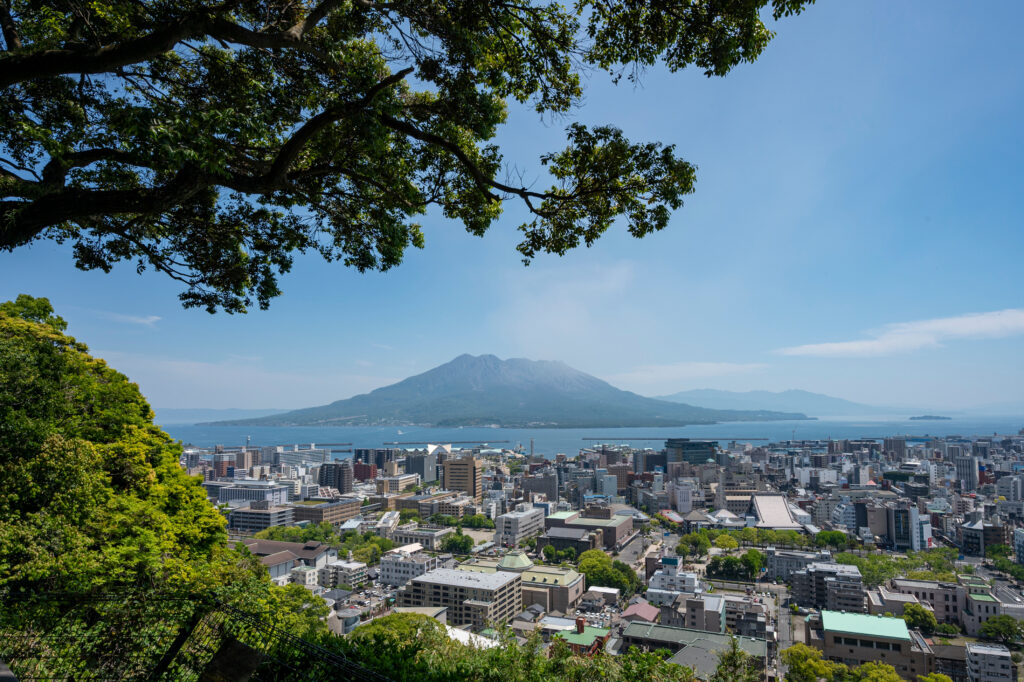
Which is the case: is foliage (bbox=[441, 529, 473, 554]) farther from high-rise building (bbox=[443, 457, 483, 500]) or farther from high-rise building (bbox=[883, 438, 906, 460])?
high-rise building (bbox=[883, 438, 906, 460])

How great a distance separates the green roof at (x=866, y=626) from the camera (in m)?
11.6

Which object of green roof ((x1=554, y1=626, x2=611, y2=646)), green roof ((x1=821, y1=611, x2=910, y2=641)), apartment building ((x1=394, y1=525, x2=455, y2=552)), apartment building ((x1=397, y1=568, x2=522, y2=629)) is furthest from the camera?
apartment building ((x1=394, y1=525, x2=455, y2=552))

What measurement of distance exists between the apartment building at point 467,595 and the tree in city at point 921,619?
1063 centimetres

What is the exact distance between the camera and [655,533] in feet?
88.5

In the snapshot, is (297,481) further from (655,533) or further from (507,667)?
(507,667)

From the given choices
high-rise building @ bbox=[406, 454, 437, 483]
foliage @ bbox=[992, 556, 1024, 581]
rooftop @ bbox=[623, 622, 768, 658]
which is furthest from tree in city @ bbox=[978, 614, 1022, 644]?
high-rise building @ bbox=[406, 454, 437, 483]

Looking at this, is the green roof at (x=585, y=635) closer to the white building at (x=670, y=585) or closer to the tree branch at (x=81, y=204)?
the white building at (x=670, y=585)

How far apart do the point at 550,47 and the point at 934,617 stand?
62.3 ft

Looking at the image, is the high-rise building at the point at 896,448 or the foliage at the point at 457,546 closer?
the foliage at the point at 457,546

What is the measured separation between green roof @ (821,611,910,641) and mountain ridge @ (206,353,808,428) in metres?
95.6

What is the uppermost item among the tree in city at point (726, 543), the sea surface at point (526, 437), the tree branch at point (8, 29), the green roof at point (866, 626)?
the tree branch at point (8, 29)

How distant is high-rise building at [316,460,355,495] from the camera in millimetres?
38938

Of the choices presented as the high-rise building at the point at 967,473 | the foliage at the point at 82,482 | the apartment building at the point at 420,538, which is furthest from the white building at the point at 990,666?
the high-rise building at the point at 967,473

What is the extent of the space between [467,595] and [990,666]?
39.1 feet
